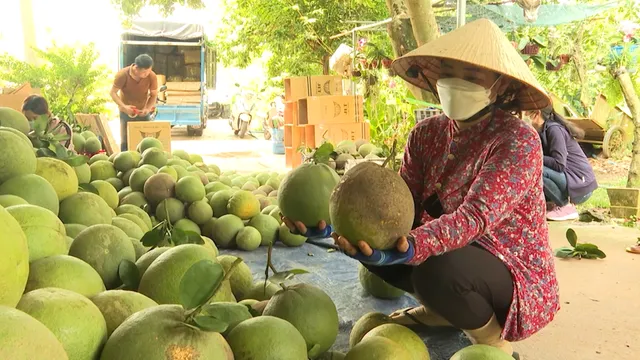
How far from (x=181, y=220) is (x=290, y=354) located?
2376 mm

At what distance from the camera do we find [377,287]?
2.77 metres

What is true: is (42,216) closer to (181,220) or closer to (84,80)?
(181,220)

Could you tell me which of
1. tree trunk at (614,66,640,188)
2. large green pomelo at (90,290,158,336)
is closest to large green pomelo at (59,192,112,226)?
large green pomelo at (90,290,158,336)

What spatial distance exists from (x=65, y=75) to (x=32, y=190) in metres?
7.27

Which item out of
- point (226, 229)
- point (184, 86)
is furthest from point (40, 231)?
point (184, 86)

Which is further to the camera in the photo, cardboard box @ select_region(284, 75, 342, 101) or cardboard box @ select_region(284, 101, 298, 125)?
cardboard box @ select_region(284, 101, 298, 125)

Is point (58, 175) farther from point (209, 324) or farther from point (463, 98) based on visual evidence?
point (463, 98)

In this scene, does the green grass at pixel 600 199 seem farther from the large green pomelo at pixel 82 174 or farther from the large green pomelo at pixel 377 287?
the large green pomelo at pixel 82 174

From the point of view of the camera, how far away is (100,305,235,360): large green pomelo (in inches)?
37.3

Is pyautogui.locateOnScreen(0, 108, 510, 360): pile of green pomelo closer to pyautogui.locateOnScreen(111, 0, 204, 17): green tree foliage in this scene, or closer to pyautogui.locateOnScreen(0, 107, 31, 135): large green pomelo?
pyautogui.locateOnScreen(0, 107, 31, 135): large green pomelo

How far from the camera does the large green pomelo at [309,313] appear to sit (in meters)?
1.44

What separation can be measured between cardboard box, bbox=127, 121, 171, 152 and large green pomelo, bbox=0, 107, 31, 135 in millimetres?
3343

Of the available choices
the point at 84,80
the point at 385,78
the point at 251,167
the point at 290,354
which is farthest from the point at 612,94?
the point at 290,354

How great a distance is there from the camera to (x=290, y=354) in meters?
1.20
